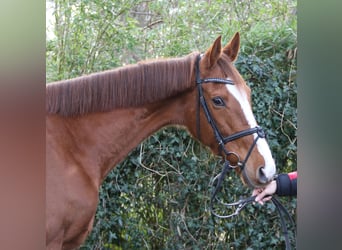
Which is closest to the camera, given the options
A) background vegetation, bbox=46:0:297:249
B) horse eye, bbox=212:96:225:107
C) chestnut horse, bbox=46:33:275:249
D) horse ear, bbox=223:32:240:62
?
chestnut horse, bbox=46:33:275:249

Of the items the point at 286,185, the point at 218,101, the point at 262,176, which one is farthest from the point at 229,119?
the point at 286,185

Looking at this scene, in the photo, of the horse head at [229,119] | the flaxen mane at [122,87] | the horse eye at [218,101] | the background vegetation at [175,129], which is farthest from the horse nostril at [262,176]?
the background vegetation at [175,129]

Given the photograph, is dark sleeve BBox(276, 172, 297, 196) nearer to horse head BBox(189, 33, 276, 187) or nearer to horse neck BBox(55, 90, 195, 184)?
horse head BBox(189, 33, 276, 187)

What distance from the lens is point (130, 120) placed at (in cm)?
203

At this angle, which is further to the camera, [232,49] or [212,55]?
[232,49]

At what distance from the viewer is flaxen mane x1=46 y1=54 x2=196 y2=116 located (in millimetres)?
1927

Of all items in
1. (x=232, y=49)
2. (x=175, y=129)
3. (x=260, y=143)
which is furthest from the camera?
(x=175, y=129)

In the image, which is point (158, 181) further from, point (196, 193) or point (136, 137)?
point (136, 137)

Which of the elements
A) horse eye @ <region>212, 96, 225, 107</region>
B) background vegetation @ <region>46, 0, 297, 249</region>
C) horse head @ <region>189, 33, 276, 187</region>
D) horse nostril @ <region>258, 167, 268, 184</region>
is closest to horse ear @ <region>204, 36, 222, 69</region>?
horse head @ <region>189, 33, 276, 187</region>

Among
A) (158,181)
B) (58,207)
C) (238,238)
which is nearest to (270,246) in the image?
(238,238)

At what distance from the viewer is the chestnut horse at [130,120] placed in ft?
6.19

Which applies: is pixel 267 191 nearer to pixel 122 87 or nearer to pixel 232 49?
pixel 232 49

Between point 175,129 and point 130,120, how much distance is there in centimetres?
87

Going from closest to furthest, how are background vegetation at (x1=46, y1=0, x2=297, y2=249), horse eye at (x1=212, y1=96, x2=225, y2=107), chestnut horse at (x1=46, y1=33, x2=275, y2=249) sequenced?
chestnut horse at (x1=46, y1=33, x2=275, y2=249), horse eye at (x1=212, y1=96, x2=225, y2=107), background vegetation at (x1=46, y1=0, x2=297, y2=249)
